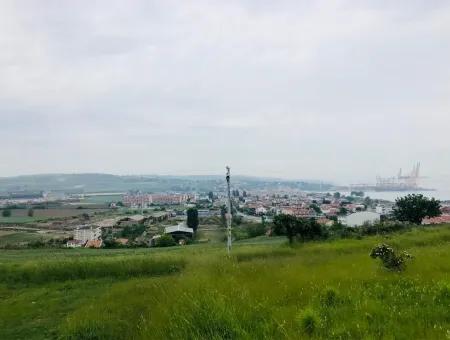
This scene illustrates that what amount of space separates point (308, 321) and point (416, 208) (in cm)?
2560

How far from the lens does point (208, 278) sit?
8.72 meters

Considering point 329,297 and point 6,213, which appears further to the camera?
point 6,213

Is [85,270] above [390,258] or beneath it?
beneath

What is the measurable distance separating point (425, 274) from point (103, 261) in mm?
11828

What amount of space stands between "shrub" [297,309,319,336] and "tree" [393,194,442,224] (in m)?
25.4

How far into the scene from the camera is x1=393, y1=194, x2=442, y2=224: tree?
92.0 feet

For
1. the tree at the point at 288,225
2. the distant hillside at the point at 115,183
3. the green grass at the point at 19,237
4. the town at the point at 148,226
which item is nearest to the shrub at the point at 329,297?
the tree at the point at 288,225

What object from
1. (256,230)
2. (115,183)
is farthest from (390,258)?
(115,183)

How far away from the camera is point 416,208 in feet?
93.0

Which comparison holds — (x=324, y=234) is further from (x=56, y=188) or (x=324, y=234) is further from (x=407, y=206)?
(x=56, y=188)

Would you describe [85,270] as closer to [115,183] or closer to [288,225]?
[288,225]

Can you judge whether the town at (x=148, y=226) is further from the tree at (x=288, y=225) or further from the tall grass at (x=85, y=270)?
the tall grass at (x=85, y=270)

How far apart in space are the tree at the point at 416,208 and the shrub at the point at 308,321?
2540cm

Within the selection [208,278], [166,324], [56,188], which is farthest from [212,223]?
[56,188]
